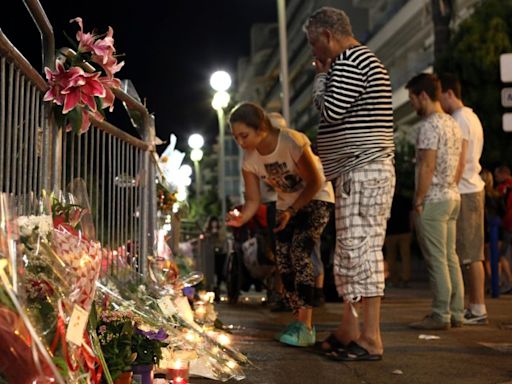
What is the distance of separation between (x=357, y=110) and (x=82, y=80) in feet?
7.03

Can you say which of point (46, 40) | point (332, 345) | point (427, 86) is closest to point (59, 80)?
point (46, 40)

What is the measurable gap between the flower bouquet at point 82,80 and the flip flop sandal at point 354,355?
7.16ft

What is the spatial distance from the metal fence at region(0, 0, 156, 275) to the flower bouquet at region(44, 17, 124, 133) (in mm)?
68

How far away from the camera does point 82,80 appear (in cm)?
434

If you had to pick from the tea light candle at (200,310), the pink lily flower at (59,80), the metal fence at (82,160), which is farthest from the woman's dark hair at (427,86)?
the pink lily flower at (59,80)

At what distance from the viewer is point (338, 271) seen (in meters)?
5.92

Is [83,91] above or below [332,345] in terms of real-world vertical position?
above

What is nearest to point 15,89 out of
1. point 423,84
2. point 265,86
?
point 423,84

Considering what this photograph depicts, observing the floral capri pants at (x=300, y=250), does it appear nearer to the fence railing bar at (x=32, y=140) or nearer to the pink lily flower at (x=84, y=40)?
the pink lily flower at (x=84, y=40)

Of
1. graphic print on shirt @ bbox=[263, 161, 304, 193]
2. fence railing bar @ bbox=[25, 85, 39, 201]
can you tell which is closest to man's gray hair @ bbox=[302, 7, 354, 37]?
graphic print on shirt @ bbox=[263, 161, 304, 193]

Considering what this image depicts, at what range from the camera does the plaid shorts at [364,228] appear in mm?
5750

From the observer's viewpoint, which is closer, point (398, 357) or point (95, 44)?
point (95, 44)

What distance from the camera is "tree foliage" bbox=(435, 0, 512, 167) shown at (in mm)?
26562

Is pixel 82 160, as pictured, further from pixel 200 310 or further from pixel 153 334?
pixel 200 310
